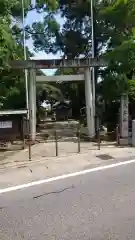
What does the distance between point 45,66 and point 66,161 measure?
29.5 ft

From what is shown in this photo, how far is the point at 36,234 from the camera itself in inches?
202

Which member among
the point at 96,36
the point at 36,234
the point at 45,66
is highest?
the point at 96,36

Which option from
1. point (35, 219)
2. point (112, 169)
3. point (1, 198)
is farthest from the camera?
point (112, 169)

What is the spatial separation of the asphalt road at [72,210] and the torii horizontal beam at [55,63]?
11.6 m

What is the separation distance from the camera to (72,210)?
6293 millimetres

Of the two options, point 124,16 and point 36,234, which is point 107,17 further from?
point 36,234

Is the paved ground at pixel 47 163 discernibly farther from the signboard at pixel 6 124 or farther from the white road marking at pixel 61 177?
the signboard at pixel 6 124

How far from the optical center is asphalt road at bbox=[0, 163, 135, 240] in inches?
203

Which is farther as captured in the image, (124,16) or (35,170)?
(124,16)

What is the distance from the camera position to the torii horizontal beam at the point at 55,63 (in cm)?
1917

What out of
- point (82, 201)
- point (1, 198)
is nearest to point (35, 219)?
point (82, 201)

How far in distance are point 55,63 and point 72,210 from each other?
46.9 feet

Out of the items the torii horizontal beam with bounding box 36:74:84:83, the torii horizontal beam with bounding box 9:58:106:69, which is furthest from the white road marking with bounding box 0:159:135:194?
the torii horizontal beam with bounding box 36:74:84:83

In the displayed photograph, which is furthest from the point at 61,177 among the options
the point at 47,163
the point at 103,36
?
the point at 103,36
